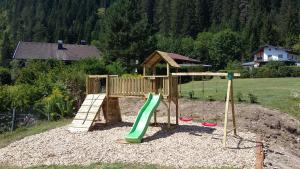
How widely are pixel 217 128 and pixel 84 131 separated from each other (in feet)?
16.6

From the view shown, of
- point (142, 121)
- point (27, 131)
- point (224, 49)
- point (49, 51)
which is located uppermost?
point (224, 49)

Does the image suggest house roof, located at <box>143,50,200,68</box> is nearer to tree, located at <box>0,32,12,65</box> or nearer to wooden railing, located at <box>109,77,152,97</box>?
wooden railing, located at <box>109,77,152,97</box>

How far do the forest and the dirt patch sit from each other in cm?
2665

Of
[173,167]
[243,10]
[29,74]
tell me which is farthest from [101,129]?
[243,10]

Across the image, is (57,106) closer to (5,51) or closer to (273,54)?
(273,54)

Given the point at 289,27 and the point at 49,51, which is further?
the point at 289,27

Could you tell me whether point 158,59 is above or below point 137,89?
above

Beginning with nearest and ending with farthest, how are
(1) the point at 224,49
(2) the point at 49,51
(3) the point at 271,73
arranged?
1. (3) the point at 271,73
2. (2) the point at 49,51
3. (1) the point at 224,49

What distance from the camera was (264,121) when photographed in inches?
709

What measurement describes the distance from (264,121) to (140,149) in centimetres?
742

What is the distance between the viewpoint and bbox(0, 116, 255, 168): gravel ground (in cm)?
1150

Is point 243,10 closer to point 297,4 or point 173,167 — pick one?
point 297,4

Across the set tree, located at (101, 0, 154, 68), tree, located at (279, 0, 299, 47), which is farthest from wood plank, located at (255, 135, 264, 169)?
tree, located at (279, 0, 299, 47)

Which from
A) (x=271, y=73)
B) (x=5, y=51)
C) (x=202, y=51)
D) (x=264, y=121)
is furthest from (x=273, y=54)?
(x=264, y=121)
